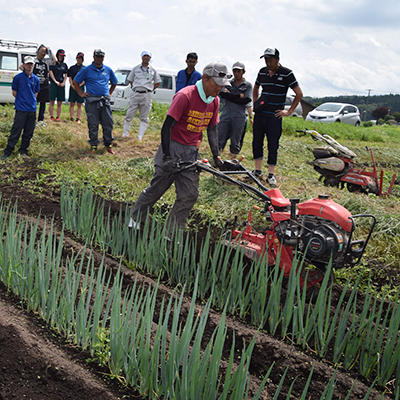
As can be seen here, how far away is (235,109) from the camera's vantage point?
6484 millimetres

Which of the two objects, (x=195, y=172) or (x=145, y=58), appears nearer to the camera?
(x=195, y=172)

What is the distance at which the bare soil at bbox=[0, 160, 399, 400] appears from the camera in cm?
205

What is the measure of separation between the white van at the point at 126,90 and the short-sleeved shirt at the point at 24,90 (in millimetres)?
6243

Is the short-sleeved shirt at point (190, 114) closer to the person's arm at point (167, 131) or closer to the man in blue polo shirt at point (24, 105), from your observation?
the person's arm at point (167, 131)

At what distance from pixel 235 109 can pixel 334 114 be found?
1312 centimetres

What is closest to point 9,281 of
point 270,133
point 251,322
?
point 251,322

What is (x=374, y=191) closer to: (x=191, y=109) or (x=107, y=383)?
(x=191, y=109)

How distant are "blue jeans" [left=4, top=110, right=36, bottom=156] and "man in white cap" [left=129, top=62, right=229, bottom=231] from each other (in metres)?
3.74

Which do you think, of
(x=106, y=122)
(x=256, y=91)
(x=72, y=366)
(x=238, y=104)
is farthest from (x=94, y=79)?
(x=72, y=366)

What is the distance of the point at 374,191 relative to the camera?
6273mm

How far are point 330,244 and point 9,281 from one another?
2.00m

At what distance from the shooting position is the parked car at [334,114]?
18219mm

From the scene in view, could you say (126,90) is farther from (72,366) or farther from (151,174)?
(72,366)

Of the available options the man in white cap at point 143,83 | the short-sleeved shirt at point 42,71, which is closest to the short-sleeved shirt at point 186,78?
the man in white cap at point 143,83
